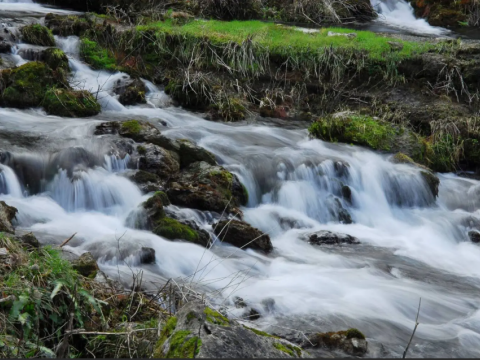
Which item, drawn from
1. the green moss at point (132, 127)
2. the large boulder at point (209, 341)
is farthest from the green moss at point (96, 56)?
the large boulder at point (209, 341)

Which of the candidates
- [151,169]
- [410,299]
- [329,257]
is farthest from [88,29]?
[410,299]

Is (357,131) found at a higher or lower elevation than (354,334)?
higher

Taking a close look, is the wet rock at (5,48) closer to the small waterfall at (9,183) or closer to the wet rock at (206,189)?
the small waterfall at (9,183)

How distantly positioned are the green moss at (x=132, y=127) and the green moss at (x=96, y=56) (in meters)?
3.72

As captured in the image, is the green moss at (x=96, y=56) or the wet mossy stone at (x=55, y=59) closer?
the wet mossy stone at (x=55, y=59)

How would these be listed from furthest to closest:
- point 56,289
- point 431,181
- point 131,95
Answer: point 131,95, point 431,181, point 56,289

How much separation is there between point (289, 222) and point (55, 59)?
6.28 m

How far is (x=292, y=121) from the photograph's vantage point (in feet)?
41.4

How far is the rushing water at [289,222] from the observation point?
19.8 feet

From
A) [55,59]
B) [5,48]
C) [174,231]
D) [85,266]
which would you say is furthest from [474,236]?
[5,48]

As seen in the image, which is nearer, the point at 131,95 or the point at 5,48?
the point at 131,95

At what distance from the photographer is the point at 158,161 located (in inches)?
351

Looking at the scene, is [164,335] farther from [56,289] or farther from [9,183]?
[9,183]

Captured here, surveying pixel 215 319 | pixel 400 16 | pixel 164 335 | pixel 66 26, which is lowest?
pixel 164 335
